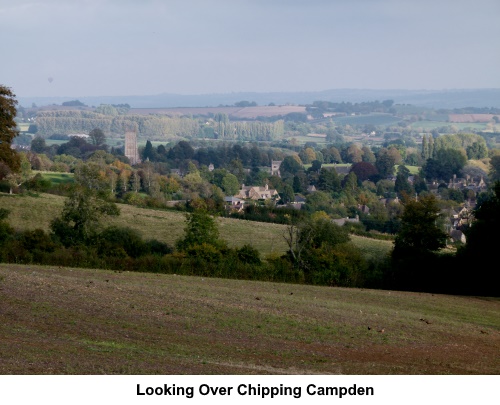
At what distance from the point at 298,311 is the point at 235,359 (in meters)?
7.49

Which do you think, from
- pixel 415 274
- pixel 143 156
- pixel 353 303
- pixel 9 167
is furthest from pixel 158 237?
pixel 143 156

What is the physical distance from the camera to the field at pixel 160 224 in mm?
51719

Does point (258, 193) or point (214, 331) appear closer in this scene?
point (214, 331)

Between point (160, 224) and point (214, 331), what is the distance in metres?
40.9

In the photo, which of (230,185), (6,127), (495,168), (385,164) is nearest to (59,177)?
(230,185)

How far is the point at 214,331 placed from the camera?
1739 cm

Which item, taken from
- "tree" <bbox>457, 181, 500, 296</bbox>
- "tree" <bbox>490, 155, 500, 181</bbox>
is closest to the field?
"tree" <bbox>457, 181, 500, 296</bbox>

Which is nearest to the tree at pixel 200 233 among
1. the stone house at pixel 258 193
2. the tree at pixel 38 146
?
the stone house at pixel 258 193

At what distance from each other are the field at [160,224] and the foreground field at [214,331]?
24291mm

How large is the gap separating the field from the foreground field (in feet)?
79.7

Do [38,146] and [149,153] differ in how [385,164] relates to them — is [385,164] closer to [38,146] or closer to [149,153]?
[149,153]

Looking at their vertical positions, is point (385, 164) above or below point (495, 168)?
below

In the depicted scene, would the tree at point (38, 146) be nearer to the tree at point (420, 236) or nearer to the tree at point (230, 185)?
the tree at point (230, 185)

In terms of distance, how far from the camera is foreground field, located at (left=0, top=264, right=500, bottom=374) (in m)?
13.5
